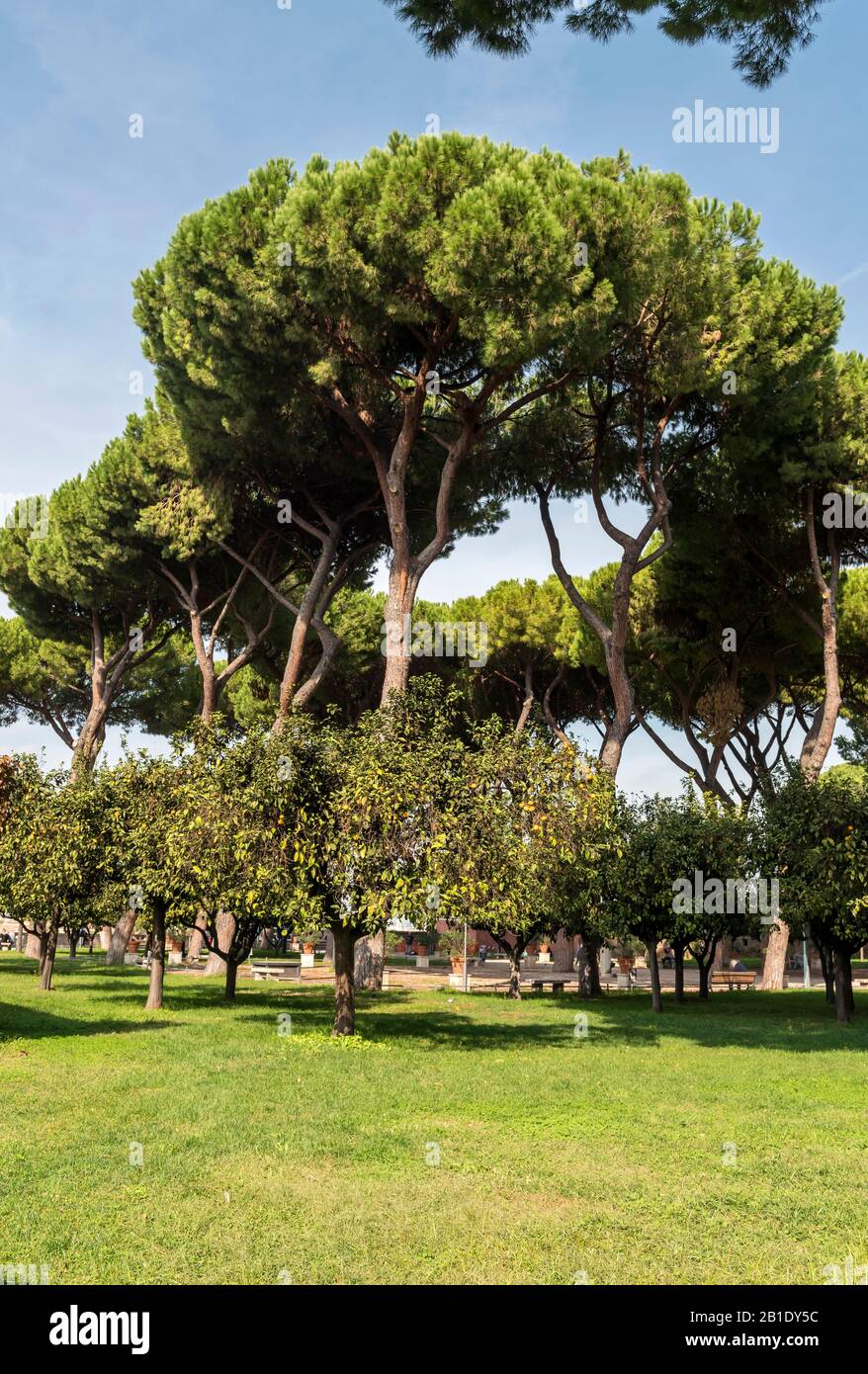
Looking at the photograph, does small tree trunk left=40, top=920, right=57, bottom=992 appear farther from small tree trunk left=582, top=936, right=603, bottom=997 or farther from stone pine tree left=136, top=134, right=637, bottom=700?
small tree trunk left=582, top=936, right=603, bottom=997

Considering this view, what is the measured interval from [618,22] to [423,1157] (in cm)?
902

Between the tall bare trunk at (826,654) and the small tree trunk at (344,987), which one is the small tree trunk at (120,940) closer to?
the small tree trunk at (344,987)

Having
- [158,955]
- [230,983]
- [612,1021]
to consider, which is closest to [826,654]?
[612,1021]

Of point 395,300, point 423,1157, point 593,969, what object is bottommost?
point 593,969

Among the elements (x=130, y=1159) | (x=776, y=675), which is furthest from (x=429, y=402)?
(x=130, y=1159)

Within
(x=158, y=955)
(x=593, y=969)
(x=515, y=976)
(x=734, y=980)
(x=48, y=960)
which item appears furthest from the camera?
(x=734, y=980)

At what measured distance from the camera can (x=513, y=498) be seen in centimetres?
2800

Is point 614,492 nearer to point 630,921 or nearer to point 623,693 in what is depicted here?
point 623,693

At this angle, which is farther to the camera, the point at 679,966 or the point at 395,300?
the point at 679,966

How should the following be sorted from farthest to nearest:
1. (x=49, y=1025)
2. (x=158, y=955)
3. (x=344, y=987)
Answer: (x=158, y=955) → (x=49, y=1025) → (x=344, y=987)

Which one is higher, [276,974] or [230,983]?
[230,983]

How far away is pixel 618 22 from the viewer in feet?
24.3

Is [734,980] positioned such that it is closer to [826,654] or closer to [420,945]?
[826,654]
